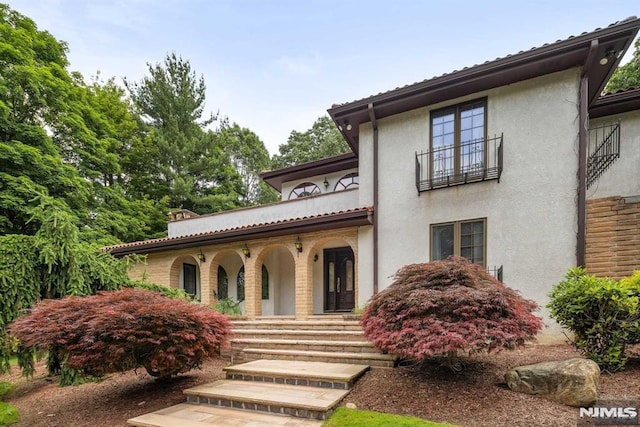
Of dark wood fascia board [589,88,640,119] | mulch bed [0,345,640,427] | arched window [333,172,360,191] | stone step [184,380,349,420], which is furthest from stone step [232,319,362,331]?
dark wood fascia board [589,88,640,119]

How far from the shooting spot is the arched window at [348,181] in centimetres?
1342

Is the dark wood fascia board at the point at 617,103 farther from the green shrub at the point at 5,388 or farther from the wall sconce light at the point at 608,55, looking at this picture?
the green shrub at the point at 5,388

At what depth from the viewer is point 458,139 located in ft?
27.6

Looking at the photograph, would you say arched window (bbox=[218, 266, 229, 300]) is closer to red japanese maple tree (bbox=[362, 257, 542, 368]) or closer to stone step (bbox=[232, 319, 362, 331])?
stone step (bbox=[232, 319, 362, 331])

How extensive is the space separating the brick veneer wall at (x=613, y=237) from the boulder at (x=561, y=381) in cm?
446

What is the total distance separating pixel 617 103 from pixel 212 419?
35.8 ft

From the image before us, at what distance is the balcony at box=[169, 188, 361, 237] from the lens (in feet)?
36.7

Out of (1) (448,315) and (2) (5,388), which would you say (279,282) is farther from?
(1) (448,315)

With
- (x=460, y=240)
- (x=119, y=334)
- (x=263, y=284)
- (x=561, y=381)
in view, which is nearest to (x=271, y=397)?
(x=119, y=334)

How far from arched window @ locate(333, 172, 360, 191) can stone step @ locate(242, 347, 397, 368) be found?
26.0 ft

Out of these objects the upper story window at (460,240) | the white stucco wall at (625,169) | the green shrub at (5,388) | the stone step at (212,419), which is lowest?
the green shrub at (5,388)

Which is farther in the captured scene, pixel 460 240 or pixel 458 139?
pixel 458 139

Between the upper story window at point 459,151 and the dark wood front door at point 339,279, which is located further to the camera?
the dark wood front door at point 339,279

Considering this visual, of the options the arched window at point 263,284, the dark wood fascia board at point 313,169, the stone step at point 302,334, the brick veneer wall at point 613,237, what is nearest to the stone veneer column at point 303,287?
the stone step at point 302,334
